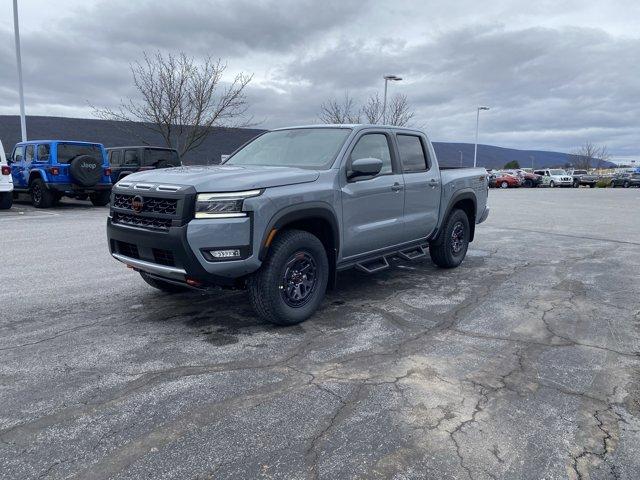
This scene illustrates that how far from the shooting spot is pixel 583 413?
3031 mm

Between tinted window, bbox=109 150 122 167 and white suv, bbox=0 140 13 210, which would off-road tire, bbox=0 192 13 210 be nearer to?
white suv, bbox=0 140 13 210

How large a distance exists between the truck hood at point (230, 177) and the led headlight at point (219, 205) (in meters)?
0.05

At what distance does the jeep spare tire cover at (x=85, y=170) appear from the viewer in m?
13.7

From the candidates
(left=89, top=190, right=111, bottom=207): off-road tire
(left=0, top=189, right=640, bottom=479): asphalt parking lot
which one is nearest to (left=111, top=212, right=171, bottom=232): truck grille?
(left=0, top=189, right=640, bottom=479): asphalt parking lot

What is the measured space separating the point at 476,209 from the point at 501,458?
17.7 ft

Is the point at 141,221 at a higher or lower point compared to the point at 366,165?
lower

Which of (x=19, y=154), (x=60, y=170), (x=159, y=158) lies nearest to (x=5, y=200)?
(x=60, y=170)

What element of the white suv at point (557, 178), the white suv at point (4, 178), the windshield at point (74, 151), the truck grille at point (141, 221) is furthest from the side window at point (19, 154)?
the white suv at point (557, 178)

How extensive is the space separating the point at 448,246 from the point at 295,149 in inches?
111

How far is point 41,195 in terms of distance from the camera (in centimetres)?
1432

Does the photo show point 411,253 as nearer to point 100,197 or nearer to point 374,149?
point 374,149

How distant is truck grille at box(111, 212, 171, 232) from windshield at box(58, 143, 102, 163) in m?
11.0

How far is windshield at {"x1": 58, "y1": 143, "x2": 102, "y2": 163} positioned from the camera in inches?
555

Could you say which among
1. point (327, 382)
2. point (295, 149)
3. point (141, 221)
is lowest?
point (327, 382)
